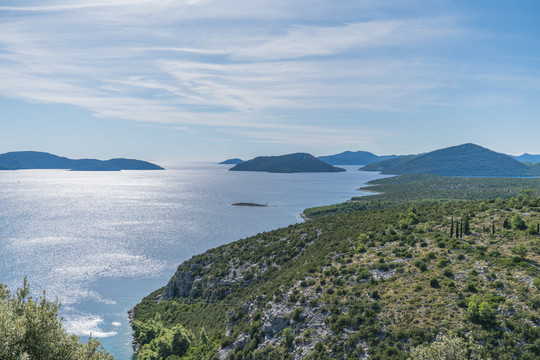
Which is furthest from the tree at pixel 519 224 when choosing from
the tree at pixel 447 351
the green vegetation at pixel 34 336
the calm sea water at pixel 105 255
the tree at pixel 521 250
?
the calm sea water at pixel 105 255

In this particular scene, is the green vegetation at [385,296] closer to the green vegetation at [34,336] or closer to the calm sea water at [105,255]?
the calm sea water at [105,255]

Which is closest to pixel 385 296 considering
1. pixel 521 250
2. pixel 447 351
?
pixel 447 351

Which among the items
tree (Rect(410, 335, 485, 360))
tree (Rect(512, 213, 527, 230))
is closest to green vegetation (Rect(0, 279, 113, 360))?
tree (Rect(410, 335, 485, 360))

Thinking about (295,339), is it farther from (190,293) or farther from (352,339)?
(190,293)

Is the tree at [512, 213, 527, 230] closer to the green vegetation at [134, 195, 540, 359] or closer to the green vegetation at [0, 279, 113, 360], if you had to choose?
the green vegetation at [134, 195, 540, 359]

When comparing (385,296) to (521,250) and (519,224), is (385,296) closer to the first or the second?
(521,250)

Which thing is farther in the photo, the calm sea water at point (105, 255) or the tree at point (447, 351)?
the calm sea water at point (105, 255)

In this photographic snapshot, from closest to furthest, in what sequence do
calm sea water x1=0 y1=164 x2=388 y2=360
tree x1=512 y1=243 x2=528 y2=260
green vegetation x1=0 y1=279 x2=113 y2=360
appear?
green vegetation x1=0 y1=279 x2=113 y2=360 < tree x1=512 y1=243 x2=528 y2=260 < calm sea water x1=0 y1=164 x2=388 y2=360
